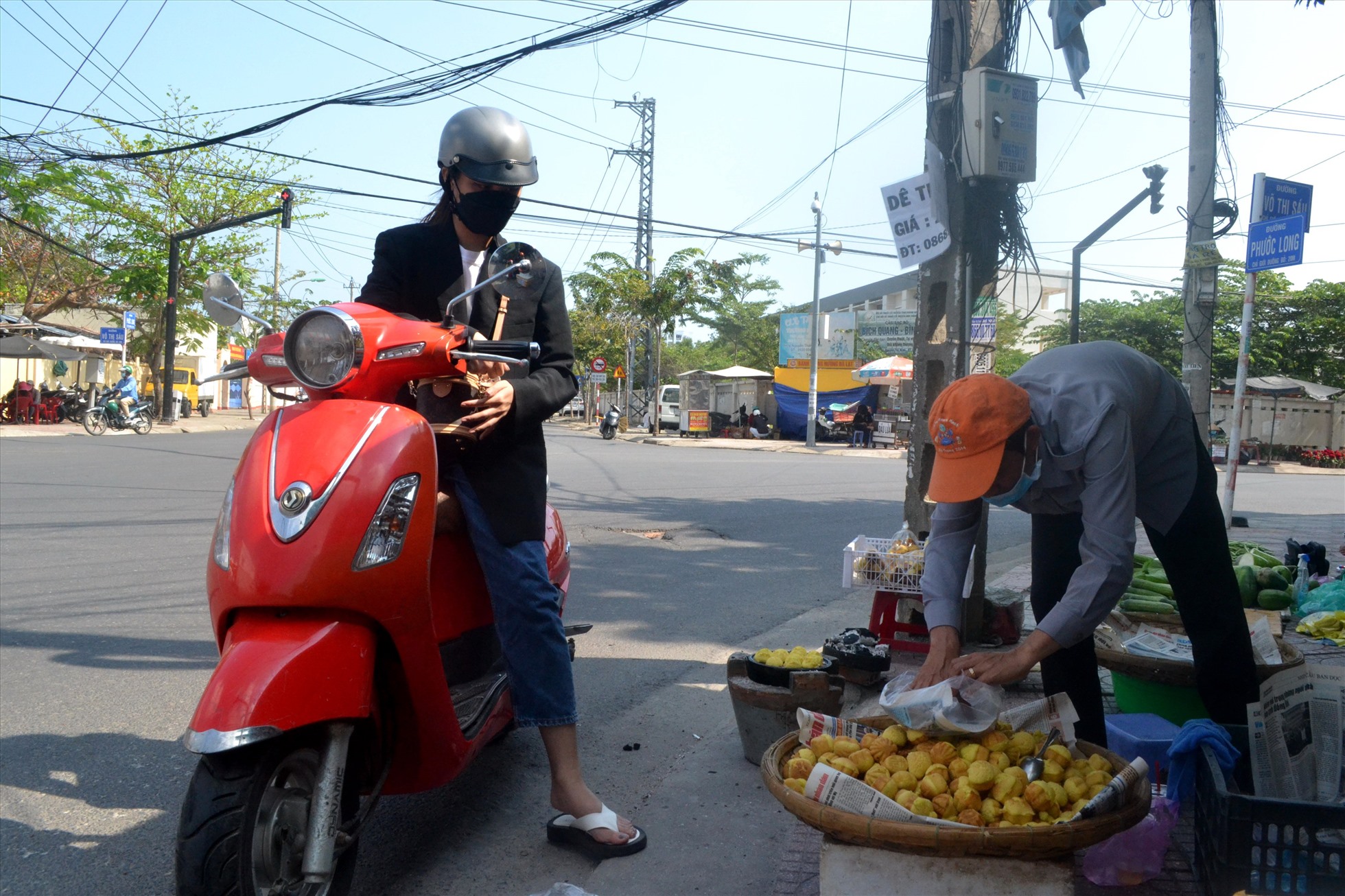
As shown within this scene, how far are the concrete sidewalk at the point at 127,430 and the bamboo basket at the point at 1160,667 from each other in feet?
53.8

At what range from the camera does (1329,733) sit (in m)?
2.69

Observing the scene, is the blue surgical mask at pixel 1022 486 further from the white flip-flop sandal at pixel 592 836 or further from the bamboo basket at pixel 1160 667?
the white flip-flop sandal at pixel 592 836

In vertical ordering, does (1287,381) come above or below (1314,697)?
above

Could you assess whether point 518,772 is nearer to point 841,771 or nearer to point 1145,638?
point 841,771

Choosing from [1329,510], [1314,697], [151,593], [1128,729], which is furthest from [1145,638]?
[1329,510]

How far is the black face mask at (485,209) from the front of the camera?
2.78 m

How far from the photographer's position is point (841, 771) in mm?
2248

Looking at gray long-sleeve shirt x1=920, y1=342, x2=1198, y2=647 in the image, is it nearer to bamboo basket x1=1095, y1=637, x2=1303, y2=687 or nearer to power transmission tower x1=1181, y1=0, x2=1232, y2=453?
bamboo basket x1=1095, y1=637, x2=1303, y2=687

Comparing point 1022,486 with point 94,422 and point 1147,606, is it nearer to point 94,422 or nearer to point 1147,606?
point 1147,606

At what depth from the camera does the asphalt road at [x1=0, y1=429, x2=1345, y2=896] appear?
2744 mm

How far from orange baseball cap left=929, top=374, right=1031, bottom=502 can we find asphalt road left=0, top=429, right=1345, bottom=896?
118 cm

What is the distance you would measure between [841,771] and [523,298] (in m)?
1.53

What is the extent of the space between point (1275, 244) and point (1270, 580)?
4.11m

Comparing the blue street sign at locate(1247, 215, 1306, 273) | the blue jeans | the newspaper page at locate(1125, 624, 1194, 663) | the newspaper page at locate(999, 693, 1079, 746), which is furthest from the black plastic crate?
the blue street sign at locate(1247, 215, 1306, 273)
